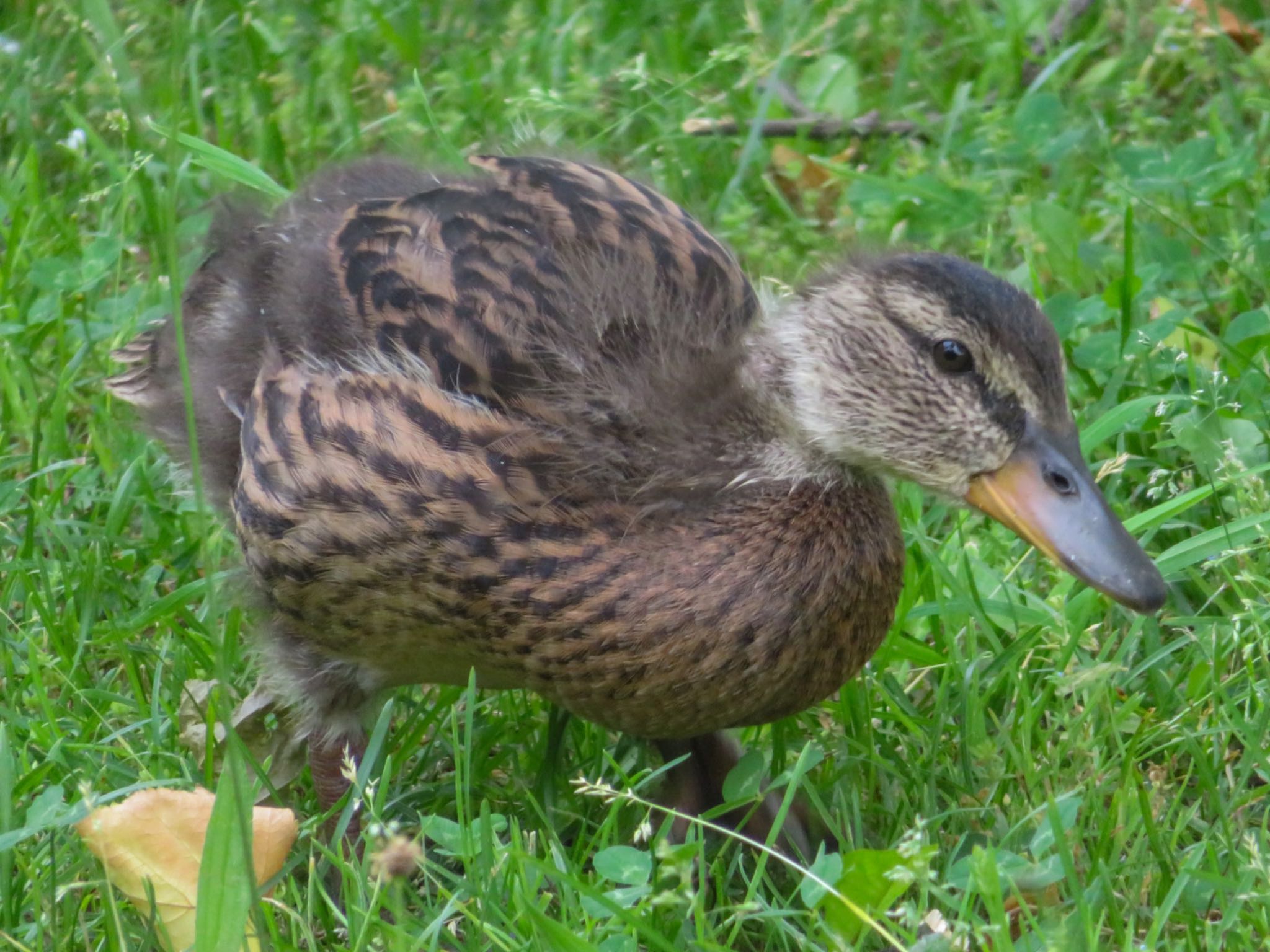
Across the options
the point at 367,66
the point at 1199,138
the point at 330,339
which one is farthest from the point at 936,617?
the point at 367,66

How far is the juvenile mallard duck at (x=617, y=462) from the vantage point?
315 centimetres

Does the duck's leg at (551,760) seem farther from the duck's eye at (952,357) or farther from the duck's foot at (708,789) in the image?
the duck's eye at (952,357)

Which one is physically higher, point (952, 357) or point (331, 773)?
point (952, 357)

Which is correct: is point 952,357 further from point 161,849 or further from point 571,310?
point 161,849

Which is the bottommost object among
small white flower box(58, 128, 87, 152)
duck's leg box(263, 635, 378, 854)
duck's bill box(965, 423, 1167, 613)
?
duck's leg box(263, 635, 378, 854)

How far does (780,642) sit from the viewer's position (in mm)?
3160

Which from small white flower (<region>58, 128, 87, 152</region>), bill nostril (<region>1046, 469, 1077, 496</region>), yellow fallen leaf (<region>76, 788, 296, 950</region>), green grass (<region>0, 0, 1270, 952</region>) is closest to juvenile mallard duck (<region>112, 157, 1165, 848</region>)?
bill nostril (<region>1046, 469, 1077, 496</region>)

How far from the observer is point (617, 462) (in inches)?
128

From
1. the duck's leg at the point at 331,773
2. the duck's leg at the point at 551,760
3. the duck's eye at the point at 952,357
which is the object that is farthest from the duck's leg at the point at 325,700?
the duck's eye at the point at 952,357

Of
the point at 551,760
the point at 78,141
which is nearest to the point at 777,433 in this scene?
the point at 551,760

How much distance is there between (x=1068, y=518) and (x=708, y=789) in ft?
3.26

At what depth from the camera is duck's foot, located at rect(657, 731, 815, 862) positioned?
11.8 feet

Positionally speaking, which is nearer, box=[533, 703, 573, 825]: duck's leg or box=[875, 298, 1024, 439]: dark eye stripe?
box=[875, 298, 1024, 439]: dark eye stripe

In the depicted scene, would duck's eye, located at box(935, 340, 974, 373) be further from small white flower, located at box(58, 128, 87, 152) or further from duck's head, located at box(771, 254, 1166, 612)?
small white flower, located at box(58, 128, 87, 152)
